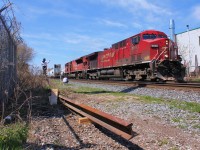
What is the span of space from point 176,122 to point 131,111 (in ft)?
6.12

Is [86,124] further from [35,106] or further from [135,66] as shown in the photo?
[135,66]

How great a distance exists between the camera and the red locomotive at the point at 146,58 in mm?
18031

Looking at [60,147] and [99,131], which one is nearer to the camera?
[60,147]

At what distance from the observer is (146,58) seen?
62.5ft

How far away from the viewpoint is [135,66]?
21016 millimetres

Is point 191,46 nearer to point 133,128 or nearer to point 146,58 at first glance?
point 146,58

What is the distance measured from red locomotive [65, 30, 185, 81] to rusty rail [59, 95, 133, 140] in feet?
Answer: 33.2

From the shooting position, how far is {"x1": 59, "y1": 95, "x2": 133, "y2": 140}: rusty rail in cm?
489

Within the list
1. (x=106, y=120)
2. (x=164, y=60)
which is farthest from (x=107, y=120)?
(x=164, y=60)

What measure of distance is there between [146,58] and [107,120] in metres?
13.6

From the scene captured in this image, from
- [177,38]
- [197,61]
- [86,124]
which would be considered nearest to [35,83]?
[86,124]

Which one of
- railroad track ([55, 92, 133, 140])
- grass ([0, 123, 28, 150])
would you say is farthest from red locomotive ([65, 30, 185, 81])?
grass ([0, 123, 28, 150])

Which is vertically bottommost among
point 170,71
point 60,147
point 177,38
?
point 60,147

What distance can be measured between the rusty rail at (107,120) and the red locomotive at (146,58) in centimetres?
1013
